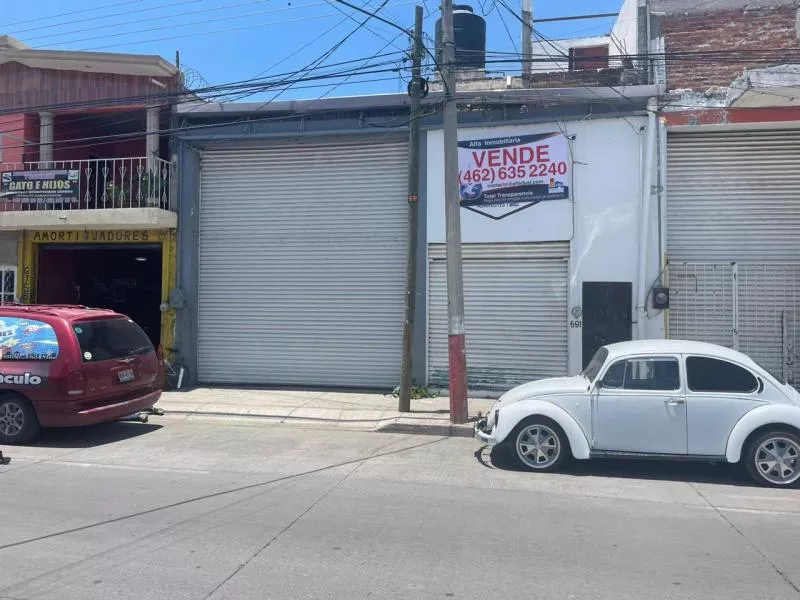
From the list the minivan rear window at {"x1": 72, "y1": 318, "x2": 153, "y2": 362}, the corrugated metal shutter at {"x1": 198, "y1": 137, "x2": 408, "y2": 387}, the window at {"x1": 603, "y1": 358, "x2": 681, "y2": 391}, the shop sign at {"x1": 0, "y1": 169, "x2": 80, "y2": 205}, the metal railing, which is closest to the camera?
the window at {"x1": 603, "y1": 358, "x2": 681, "y2": 391}

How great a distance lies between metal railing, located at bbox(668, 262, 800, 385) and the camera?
1191 centimetres

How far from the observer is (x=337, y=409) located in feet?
37.8

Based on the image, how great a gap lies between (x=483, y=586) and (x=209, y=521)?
2.57m

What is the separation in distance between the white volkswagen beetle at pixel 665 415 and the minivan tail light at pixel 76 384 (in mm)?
5354

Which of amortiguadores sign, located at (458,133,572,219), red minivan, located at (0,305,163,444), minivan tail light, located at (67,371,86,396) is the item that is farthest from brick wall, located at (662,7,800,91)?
minivan tail light, located at (67,371,86,396)

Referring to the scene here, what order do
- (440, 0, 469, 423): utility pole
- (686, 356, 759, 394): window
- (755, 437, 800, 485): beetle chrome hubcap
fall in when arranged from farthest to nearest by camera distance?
(440, 0, 469, 423): utility pole < (686, 356, 759, 394): window < (755, 437, 800, 485): beetle chrome hubcap

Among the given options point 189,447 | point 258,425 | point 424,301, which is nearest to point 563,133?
point 424,301

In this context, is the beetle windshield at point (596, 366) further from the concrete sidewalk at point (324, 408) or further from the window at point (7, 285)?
the window at point (7, 285)

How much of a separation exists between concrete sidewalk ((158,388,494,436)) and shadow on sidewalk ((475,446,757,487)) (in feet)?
6.25

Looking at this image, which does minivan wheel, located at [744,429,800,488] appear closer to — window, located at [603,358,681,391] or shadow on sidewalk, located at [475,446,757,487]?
shadow on sidewalk, located at [475,446,757,487]

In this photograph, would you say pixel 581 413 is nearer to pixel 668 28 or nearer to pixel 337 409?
pixel 337 409

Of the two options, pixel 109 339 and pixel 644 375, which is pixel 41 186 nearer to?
pixel 109 339

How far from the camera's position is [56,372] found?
845 cm

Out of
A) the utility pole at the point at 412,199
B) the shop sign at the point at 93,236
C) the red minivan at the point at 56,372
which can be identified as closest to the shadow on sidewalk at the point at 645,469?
the utility pole at the point at 412,199
